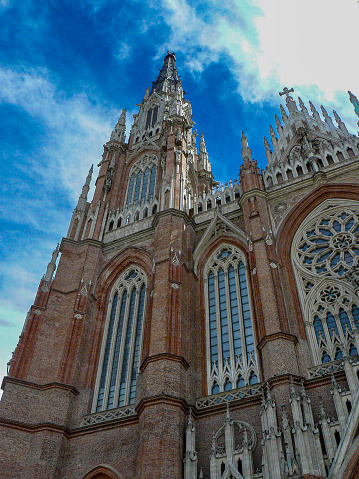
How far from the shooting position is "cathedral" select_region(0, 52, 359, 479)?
48.0ft

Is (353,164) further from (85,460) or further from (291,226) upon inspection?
(85,460)

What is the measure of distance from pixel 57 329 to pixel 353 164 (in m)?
15.3

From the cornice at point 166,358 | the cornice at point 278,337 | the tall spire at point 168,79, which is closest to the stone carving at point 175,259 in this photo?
the cornice at point 166,358

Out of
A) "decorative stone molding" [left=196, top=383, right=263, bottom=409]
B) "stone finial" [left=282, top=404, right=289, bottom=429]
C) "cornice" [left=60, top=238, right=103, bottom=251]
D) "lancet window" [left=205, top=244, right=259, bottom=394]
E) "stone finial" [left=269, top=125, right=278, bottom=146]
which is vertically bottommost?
"stone finial" [left=282, top=404, right=289, bottom=429]

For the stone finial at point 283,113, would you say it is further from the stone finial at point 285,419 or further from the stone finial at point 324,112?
the stone finial at point 285,419

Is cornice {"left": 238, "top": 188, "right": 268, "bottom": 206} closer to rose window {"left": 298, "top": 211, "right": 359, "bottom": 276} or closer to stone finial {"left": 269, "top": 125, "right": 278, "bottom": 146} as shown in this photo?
rose window {"left": 298, "top": 211, "right": 359, "bottom": 276}

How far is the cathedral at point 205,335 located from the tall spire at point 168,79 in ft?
61.2

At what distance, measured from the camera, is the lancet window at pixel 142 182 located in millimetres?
29750

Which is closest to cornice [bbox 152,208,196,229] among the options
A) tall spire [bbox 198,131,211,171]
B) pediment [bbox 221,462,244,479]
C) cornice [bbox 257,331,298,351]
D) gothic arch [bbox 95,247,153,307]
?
gothic arch [bbox 95,247,153,307]

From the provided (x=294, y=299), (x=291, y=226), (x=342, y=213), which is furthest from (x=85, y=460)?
(x=342, y=213)

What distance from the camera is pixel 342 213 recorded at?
70.6 feet

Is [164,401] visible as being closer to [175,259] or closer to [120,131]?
[175,259]

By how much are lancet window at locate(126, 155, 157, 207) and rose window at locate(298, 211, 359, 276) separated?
10.4 metres

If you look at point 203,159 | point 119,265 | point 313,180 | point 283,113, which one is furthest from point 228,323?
point 203,159
